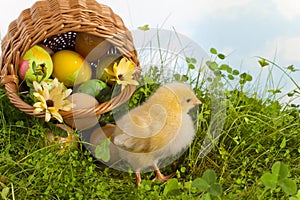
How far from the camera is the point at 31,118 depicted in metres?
2.10

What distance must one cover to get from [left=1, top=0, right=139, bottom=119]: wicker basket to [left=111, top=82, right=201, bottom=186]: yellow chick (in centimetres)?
19

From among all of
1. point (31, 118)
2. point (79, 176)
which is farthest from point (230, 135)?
point (31, 118)

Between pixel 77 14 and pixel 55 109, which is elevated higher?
pixel 77 14

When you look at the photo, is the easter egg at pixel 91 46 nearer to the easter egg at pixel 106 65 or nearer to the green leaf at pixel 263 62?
the easter egg at pixel 106 65

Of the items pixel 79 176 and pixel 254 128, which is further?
pixel 254 128

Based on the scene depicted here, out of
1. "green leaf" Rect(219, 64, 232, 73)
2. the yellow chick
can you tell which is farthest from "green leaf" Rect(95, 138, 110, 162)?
"green leaf" Rect(219, 64, 232, 73)

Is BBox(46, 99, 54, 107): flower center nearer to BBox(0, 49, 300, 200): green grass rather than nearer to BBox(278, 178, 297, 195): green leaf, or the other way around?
BBox(0, 49, 300, 200): green grass

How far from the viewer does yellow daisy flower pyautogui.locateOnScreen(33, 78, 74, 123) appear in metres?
1.93

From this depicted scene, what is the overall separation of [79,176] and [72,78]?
1.45 feet

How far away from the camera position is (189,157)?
1.96 m

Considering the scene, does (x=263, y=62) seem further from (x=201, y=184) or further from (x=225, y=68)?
(x=201, y=184)

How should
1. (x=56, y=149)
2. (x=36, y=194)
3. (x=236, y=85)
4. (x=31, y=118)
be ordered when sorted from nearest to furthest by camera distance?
(x=36, y=194) → (x=56, y=149) → (x=31, y=118) → (x=236, y=85)

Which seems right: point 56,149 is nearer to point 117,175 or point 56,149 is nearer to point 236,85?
point 117,175

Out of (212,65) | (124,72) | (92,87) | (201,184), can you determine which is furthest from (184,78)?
(201,184)
